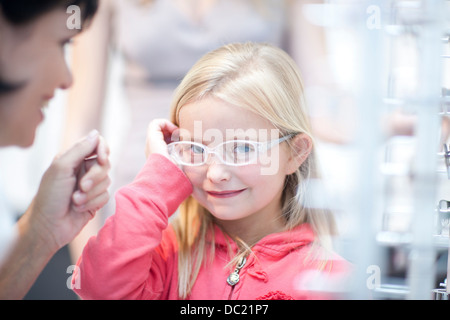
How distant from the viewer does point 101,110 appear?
1.09 metres

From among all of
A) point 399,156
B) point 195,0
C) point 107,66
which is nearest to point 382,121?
point 399,156

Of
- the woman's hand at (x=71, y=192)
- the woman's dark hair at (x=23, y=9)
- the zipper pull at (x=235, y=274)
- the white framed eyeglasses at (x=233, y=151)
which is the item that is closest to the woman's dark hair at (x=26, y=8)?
the woman's dark hair at (x=23, y=9)

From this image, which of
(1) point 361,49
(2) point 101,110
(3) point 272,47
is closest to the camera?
(1) point 361,49

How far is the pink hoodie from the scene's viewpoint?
925 mm

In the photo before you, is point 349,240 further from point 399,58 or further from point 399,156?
point 399,58

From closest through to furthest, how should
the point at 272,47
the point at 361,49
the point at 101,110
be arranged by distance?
1. the point at 361,49
2. the point at 272,47
3. the point at 101,110

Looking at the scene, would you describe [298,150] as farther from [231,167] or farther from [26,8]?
[26,8]

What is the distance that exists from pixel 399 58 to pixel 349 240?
1.10ft

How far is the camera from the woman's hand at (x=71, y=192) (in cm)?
94

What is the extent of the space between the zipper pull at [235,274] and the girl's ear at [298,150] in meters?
0.19

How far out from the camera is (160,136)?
1.00 metres

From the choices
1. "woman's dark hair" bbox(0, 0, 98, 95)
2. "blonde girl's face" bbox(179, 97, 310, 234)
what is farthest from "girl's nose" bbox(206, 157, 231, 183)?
"woman's dark hair" bbox(0, 0, 98, 95)

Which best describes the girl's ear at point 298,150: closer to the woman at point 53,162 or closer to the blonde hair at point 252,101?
the blonde hair at point 252,101
